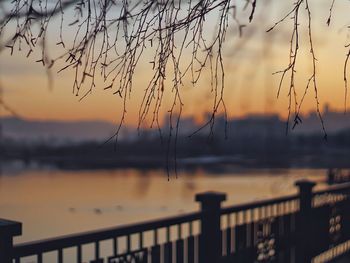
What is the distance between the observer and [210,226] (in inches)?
214

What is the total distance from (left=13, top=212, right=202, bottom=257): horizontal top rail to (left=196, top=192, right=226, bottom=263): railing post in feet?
1.09

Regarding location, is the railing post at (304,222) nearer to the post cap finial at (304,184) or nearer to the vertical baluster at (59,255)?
the post cap finial at (304,184)

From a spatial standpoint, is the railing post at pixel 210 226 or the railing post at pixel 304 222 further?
the railing post at pixel 304 222

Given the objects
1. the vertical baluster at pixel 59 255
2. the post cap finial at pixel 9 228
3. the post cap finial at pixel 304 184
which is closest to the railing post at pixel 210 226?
the vertical baluster at pixel 59 255

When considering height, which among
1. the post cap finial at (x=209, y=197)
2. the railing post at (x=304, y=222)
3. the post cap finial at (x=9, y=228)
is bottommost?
the railing post at (x=304, y=222)

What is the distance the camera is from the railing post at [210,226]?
5410 millimetres

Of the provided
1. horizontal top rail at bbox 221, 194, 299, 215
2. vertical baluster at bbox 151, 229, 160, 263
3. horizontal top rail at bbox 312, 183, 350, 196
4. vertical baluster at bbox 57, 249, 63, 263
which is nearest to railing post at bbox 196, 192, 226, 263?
horizontal top rail at bbox 221, 194, 299, 215

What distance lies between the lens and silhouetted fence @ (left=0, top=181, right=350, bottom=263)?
406 centimetres

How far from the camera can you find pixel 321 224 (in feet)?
26.7

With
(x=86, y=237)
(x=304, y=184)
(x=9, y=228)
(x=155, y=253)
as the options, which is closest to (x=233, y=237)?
(x=155, y=253)

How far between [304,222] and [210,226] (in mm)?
2408

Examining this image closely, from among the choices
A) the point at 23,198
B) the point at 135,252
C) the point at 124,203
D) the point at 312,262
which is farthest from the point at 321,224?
the point at 23,198

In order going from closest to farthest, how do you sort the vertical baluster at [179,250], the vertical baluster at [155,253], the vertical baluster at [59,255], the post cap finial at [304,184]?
the vertical baluster at [59,255], the vertical baluster at [155,253], the vertical baluster at [179,250], the post cap finial at [304,184]

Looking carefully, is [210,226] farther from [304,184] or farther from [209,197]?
[304,184]
